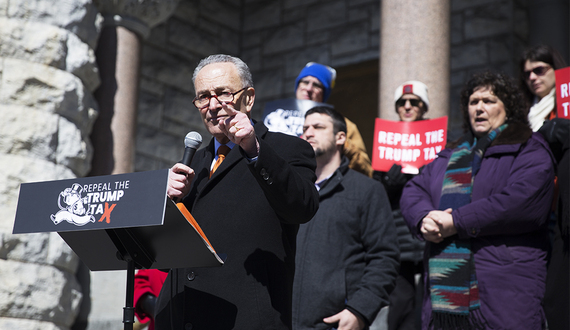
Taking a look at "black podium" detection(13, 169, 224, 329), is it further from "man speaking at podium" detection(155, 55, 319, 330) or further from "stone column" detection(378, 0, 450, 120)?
"stone column" detection(378, 0, 450, 120)

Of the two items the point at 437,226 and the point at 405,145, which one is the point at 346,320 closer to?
Result: the point at 437,226

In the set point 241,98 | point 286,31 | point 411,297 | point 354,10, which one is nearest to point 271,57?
point 286,31

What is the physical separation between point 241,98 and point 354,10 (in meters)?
6.98

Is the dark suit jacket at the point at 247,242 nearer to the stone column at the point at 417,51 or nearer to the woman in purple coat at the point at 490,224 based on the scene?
the woman in purple coat at the point at 490,224

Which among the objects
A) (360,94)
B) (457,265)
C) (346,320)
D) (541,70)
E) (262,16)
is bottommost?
(346,320)

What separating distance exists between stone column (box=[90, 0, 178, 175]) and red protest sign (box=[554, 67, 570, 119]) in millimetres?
3764

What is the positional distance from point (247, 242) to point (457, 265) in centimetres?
151

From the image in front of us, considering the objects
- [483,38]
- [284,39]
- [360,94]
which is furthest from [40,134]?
[284,39]

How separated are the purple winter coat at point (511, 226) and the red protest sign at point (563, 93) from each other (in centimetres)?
44

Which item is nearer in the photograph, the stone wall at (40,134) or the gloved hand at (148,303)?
the gloved hand at (148,303)

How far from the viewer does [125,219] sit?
2.02m

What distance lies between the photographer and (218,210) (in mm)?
2479

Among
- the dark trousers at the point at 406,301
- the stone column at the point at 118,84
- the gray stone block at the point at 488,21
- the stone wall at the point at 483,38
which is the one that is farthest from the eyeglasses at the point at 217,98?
the gray stone block at the point at 488,21

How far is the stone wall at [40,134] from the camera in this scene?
186 inches
